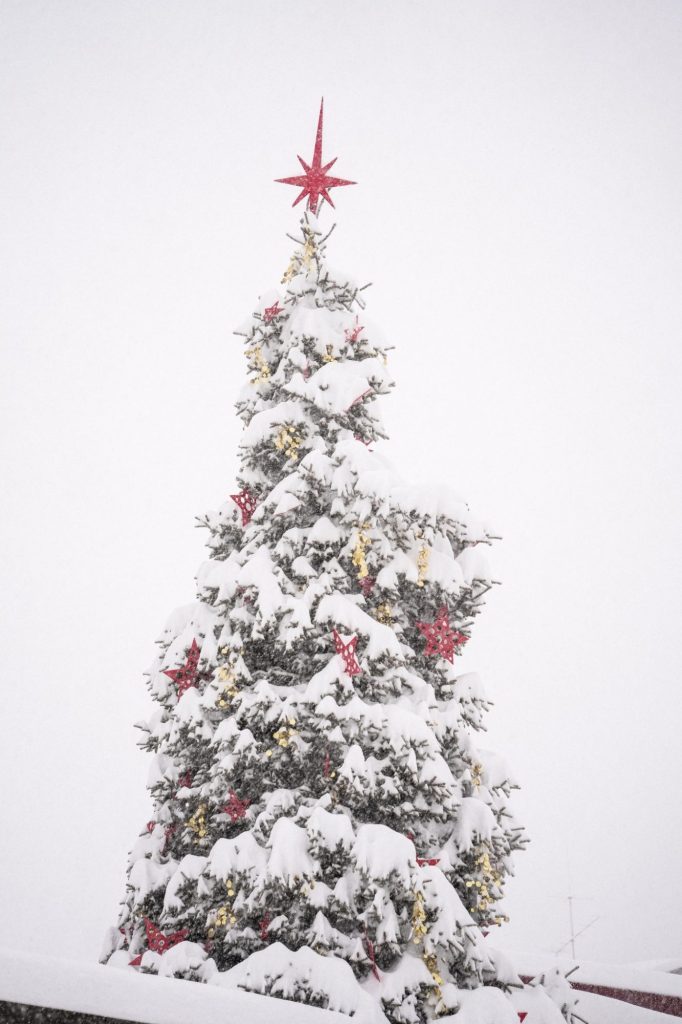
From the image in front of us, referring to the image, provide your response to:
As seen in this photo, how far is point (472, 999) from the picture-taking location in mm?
7242

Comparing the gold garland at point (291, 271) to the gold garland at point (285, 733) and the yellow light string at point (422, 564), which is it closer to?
the yellow light string at point (422, 564)

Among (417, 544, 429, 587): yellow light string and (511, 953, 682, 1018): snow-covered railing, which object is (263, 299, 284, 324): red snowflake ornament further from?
(511, 953, 682, 1018): snow-covered railing

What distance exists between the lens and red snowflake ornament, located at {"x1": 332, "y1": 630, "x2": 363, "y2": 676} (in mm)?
8086

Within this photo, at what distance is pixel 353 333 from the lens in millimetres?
10484

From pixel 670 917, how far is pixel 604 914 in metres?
5.53

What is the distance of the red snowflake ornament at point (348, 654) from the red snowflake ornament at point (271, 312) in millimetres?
5500

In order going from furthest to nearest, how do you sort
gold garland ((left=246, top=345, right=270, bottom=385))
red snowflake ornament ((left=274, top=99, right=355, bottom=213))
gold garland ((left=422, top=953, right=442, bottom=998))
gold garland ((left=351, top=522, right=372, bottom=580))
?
red snowflake ornament ((left=274, top=99, right=355, bottom=213)) < gold garland ((left=246, top=345, right=270, bottom=385)) < gold garland ((left=351, top=522, right=372, bottom=580)) < gold garland ((left=422, top=953, right=442, bottom=998))

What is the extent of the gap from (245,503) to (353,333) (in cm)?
317

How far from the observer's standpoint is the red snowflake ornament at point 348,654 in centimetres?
809

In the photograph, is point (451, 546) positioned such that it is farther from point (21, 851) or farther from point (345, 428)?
point (21, 851)

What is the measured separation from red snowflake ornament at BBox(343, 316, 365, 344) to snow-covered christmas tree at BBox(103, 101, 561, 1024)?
38mm

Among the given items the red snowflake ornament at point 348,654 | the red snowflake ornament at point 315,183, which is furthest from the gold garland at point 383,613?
the red snowflake ornament at point 315,183

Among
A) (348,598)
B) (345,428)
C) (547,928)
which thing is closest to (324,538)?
(348,598)

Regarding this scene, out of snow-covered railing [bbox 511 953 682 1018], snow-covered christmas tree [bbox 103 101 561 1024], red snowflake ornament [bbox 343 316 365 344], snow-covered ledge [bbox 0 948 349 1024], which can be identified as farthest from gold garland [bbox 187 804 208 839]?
snow-covered railing [bbox 511 953 682 1018]
